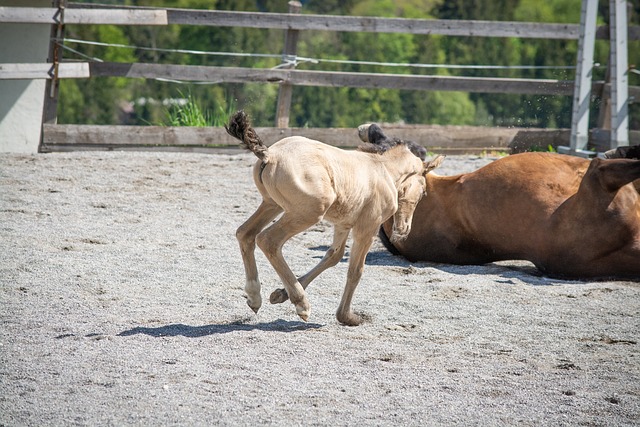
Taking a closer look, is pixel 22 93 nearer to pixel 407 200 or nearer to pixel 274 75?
pixel 274 75

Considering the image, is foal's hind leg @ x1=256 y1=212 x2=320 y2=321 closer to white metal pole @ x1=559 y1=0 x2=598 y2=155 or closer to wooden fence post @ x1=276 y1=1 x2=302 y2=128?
wooden fence post @ x1=276 y1=1 x2=302 y2=128

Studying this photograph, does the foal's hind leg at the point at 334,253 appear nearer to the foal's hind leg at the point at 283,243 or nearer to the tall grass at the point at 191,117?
the foal's hind leg at the point at 283,243

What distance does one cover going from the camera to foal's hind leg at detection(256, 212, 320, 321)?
5031 mm

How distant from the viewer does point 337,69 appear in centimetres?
4388

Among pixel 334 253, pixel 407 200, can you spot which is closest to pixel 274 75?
pixel 407 200

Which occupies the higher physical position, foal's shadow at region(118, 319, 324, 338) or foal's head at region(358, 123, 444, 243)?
foal's head at region(358, 123, 444, 243)

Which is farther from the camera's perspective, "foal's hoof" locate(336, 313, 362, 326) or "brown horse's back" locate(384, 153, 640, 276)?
"brown horse's back" locate(384, 153, 640, 276)

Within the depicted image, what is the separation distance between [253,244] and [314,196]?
581 millimetres

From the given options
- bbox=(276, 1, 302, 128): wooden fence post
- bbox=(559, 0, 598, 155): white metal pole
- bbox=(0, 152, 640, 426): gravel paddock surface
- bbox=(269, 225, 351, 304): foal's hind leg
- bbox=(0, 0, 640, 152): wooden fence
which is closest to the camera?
bbox=(0, 152, 640, 426): gravel paddock surface

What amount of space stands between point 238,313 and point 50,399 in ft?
5.73

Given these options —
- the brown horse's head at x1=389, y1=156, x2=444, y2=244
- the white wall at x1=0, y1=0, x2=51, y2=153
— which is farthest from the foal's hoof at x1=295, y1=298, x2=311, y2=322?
the white wall at x1=0, y1=0, x2=51, y2=153

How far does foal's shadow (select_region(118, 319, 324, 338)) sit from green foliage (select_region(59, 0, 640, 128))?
2458 centimetres

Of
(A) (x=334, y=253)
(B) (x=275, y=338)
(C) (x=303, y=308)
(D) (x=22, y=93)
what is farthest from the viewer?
(D) (x=22, y=93)

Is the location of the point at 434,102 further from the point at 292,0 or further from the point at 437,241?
the point at 437,241
